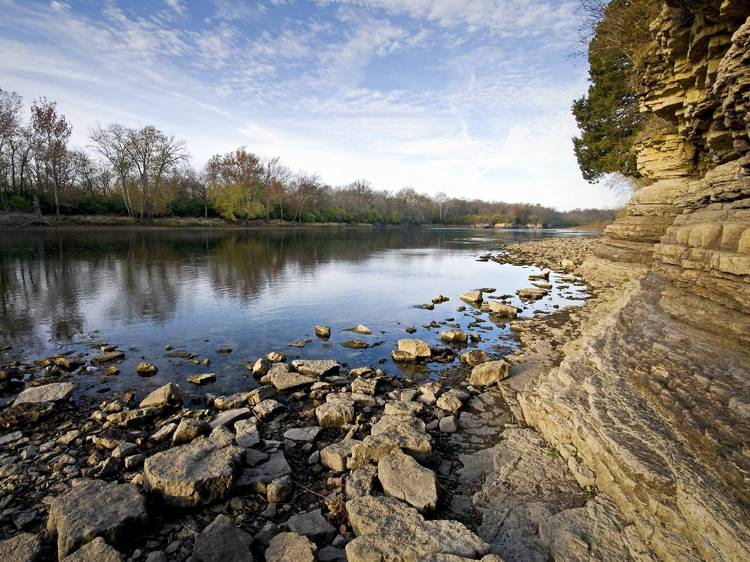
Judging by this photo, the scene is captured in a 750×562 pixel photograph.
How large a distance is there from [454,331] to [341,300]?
5.58 metres

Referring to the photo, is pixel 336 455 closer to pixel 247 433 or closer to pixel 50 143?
pixel 247 433

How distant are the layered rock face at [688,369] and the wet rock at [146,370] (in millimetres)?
6939

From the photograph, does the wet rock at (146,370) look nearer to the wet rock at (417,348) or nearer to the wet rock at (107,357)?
the wet rock at (107,357)

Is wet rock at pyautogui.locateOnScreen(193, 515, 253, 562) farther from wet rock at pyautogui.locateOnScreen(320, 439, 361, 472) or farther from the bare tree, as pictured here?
the bare tree

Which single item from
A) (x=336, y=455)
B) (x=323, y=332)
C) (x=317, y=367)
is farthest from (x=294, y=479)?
(x=323, y=332)

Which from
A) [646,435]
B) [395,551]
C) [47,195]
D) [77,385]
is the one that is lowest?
[77,385]

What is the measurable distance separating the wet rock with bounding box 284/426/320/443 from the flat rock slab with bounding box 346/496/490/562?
159 centimetres

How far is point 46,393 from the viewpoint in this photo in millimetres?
6074

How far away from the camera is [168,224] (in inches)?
2176

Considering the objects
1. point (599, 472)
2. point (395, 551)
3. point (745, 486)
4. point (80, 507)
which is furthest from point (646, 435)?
point (80, 507)

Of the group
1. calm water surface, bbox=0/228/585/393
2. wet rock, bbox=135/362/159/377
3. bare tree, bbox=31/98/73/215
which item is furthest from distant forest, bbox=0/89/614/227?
wet rock, bbox=135/362/159/377

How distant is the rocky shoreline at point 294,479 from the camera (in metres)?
3.21

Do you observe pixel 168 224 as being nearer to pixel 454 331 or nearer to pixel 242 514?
pixel 454 331

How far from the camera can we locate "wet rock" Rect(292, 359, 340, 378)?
24.2ft
